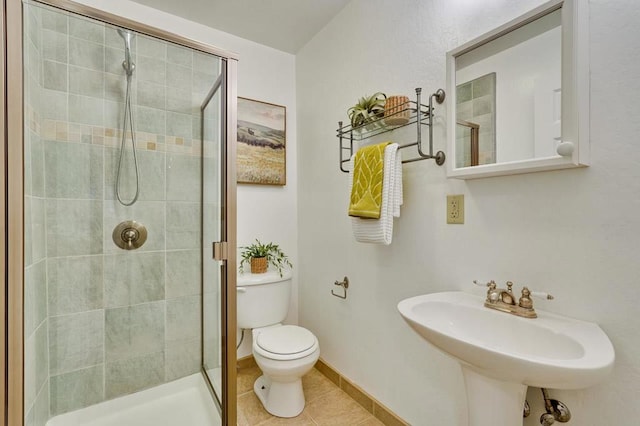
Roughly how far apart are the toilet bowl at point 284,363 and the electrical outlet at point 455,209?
39.2 inches

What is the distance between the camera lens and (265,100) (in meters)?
2.29

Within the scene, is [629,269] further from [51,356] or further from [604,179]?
[51,356]

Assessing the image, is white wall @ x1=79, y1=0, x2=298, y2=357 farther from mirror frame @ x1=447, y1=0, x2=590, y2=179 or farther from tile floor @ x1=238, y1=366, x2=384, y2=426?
mirror frame @ x1=447, y1=0, x2=590, y2=179

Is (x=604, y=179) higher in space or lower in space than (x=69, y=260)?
higher

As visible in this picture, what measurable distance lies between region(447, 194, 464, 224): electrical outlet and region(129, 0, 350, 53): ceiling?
1.44m

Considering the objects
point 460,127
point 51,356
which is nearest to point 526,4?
point 460,127

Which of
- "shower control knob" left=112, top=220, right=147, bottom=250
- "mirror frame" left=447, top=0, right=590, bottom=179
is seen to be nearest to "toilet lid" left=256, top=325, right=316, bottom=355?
"shower control knob" left=112, top=220, right=147, bottom=250

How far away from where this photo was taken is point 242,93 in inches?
86.5

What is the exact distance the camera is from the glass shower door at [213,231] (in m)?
1.38

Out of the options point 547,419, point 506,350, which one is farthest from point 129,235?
point 547,419

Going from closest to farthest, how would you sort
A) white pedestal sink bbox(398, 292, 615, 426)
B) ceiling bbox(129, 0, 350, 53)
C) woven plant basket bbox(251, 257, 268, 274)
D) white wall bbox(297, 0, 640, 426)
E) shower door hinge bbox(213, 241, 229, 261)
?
white pedestal sink bbox(398, 292, 615, 426), white wall bbox(297, 0, 640, 426), shower door hinge bbox(213, 241, 229, 261), ceiling bbox(129, 0, 350, 53), woven plant basket bbox(251, 257, 268, 274)

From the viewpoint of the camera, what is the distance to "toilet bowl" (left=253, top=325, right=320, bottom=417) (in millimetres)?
1548

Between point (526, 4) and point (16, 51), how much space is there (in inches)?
67.2

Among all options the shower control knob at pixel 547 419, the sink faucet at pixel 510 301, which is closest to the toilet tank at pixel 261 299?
the sink faucet at pixel 510 301
